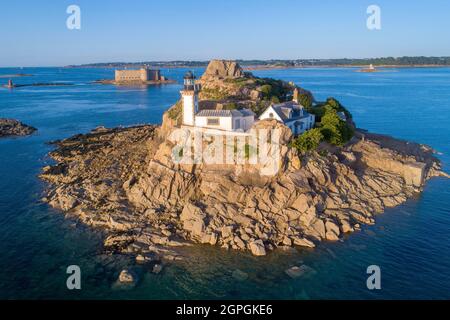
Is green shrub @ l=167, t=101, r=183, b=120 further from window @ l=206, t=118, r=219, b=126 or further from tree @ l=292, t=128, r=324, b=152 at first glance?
tree @ l=292, t=128, r=324, b=152

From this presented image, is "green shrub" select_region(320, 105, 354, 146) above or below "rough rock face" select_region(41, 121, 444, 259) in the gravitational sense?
above

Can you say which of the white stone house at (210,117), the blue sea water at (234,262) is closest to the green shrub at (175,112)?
the white stone house at (210,117)

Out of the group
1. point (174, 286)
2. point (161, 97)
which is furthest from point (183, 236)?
point (161, 97)

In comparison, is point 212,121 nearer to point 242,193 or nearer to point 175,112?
point 242,193

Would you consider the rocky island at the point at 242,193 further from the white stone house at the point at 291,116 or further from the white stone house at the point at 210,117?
the white stone house at the point at 210,117

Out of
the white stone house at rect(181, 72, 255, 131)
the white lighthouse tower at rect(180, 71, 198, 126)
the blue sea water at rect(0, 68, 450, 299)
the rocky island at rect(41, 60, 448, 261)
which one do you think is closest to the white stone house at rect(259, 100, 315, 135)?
the rocky island at rect(41, 60, 448, 261)

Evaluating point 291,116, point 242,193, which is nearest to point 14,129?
point 291,116
